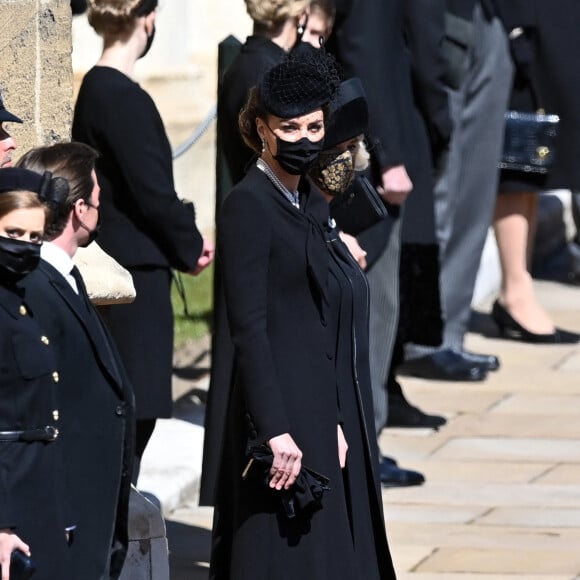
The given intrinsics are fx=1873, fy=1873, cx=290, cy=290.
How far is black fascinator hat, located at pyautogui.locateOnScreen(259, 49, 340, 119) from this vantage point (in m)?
4.43

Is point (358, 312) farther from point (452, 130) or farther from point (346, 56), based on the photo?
point (452, 130)

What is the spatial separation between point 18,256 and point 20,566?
619 millimetres

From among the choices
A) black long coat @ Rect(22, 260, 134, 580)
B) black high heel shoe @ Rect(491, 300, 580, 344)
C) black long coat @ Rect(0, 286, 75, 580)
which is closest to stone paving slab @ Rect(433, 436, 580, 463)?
black high heel shoe @ Rect(491, 300, 580, 344)

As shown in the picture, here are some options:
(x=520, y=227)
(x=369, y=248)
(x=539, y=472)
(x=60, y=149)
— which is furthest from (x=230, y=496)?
(x=520, y=227)

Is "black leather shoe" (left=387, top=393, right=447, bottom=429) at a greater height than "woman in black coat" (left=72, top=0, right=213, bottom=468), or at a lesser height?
lesser

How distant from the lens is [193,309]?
894 cm

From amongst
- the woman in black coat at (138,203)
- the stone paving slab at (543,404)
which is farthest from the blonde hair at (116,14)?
the stone paving slab at (543,404)

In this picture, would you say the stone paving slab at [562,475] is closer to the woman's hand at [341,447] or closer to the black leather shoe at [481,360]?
the black leather shoe at [481,360]

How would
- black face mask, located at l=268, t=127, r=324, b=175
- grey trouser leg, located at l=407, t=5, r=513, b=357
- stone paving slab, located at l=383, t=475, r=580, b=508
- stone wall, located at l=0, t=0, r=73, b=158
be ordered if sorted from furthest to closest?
grey trouser leg, located at l=407, t=5, r=513, b=357, stone paving slab, located at l=383, t=475, r=580, b=508, stone wall, located at l=0, t=0, r=73, b=158, black face mask, located at l=268, t=127, r=324, b=175

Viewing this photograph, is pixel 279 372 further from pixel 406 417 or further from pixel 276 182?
pixel 406 417

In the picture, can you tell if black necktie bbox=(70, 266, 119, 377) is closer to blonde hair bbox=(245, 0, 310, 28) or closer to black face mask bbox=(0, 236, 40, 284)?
black face mask bbox=(0, 236, 40, 284)

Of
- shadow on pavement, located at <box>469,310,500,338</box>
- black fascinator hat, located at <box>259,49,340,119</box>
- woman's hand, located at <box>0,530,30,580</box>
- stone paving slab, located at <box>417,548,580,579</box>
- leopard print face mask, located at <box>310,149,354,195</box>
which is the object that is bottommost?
shadow on pavement, located at <box>469,310,500,338</box>

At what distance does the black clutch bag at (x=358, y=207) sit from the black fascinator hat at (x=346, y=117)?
1.68ft

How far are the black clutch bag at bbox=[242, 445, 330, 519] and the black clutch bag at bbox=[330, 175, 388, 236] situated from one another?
4.65 ft
